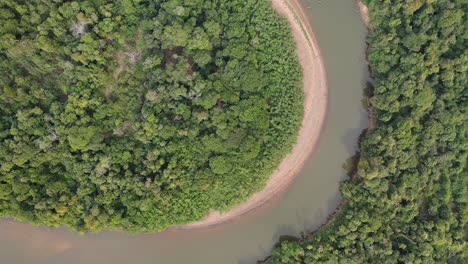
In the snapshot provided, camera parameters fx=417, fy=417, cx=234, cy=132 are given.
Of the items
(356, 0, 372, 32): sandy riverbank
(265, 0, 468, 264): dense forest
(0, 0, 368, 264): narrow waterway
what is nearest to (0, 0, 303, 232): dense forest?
(0, 0, 368, 264): narrow waterway

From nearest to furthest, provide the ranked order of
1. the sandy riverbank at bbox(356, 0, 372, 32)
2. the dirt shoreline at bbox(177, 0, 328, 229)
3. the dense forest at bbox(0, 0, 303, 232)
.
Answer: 1. the dense forest at bbox(0, 0, 303, 232)
2. the dirt shoreline at bbox(177, 0, 328, 229)
3. the sandy riverbank at bbox(356, 0, 372, 32)

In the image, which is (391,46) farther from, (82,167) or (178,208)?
(82,167)

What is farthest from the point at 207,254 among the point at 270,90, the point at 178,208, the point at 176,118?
the point at 270,90

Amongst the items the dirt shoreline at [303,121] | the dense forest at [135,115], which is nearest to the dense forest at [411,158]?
the dirt shoreline at [303,121]

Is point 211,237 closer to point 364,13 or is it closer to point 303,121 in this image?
point 303,121

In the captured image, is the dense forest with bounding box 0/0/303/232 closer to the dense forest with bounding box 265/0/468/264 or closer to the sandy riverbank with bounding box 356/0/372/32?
the dense forest with bounding box 265/0/468/264

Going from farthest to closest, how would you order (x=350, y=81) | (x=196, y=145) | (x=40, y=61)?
(x=350, y=81)
(x=196, y=145)
(x=40, y=61)

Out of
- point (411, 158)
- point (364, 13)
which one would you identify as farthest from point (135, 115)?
point (411, 158)
